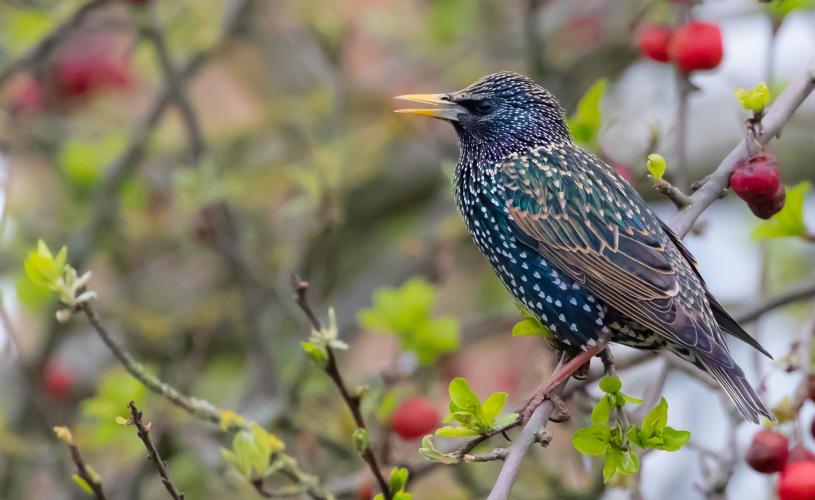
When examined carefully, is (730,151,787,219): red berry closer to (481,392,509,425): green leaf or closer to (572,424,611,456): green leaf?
(572,424,611,456): green leaf

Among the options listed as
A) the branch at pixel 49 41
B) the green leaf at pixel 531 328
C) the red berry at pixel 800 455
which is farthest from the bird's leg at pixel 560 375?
the branch at pixel 49 41

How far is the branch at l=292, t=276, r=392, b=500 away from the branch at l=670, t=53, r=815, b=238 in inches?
37.8

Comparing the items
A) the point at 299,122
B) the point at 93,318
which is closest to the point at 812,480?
the point at 93,318

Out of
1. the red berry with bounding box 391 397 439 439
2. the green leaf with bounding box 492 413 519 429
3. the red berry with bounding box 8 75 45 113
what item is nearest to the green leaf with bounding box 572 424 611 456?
the green leaf with bounding box 492 413 519 429

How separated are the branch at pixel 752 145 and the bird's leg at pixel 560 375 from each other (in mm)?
485

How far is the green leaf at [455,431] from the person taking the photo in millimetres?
2943

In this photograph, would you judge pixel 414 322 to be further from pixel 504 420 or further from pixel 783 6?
pixel 783 6

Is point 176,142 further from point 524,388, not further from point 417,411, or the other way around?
point 417,411

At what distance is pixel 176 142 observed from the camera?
6824 millimetres

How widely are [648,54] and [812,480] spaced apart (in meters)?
1.55

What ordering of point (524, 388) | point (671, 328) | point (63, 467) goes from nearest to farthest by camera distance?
point (671, 328) → point (63, 467) → point (524, 388)

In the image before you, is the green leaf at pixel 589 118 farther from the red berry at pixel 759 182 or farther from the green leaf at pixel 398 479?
the green leaf at pixel 398 479

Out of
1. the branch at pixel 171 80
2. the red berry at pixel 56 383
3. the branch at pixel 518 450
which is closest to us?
→ the branch at pixel 518 450

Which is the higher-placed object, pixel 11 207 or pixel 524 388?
pixel 11 207
